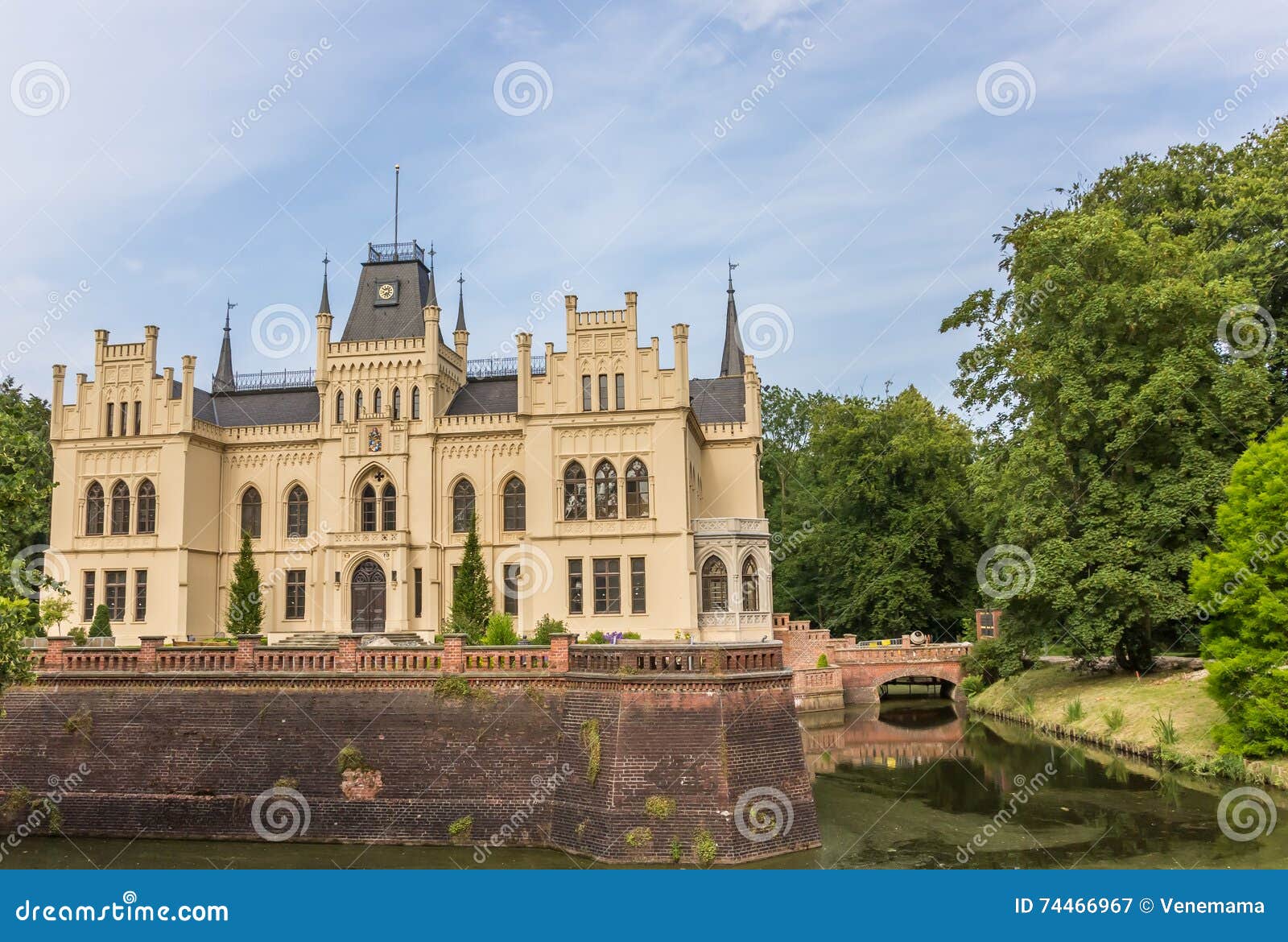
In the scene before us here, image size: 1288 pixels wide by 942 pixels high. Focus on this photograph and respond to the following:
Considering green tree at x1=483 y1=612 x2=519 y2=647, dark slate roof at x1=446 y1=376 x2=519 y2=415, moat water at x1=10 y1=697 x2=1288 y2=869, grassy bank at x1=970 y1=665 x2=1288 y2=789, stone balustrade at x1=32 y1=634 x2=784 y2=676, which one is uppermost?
dark slate roof at x1=446 y1=376 x2=519 y2=415

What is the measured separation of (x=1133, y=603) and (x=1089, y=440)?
5.67 meters

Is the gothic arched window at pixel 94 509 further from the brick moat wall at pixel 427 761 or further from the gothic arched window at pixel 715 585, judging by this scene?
the gothic arched window at pixel 715 585

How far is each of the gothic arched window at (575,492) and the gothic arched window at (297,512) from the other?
9.53 metres

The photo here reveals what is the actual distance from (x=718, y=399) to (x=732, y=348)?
4129 mm

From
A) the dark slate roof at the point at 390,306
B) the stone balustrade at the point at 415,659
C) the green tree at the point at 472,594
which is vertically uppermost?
the dark slate roof at the point at 390,306

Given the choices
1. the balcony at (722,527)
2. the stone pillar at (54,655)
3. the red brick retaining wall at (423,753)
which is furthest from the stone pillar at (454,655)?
the balcony at (722,527)

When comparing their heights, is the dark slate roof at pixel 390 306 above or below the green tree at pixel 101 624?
above

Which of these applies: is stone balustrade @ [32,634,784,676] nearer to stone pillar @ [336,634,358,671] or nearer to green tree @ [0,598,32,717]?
stone pillar @ [336,634,358,671]

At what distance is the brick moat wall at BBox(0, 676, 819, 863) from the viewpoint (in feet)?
59.8

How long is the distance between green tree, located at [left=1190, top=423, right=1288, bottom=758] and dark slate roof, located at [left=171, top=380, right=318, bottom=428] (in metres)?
28.3

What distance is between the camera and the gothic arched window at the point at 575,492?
31.7 meters

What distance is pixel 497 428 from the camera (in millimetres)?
33469

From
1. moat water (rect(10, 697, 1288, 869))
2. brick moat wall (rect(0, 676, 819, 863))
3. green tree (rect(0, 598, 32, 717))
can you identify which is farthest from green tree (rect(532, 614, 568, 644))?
green tree (rect(0, 598, 32, 717))

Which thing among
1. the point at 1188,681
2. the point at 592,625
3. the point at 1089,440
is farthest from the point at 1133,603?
the point at 592,625
